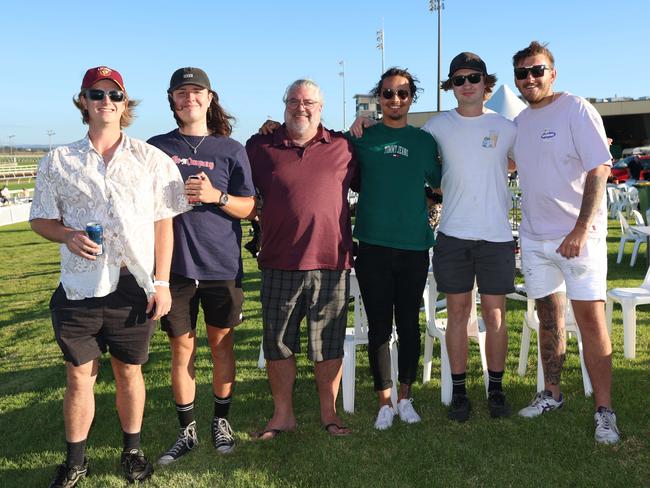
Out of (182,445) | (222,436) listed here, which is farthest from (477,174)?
(182,445)

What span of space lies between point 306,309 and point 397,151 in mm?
1149

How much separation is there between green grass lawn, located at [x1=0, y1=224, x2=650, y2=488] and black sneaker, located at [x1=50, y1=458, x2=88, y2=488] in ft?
0.25

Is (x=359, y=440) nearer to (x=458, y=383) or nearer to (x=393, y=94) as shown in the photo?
(x=458, y=383)

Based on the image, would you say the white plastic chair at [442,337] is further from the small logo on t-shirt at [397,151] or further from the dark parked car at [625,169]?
the dark parked car at [625,169]

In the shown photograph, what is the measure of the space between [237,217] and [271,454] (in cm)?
146

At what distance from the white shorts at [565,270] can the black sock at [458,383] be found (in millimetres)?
725

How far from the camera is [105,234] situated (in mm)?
2672

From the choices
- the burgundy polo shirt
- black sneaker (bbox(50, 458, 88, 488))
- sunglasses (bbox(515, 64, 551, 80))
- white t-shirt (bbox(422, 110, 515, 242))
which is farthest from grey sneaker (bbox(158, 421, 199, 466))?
sunglasses (bbox(515, 64, 551, 80))

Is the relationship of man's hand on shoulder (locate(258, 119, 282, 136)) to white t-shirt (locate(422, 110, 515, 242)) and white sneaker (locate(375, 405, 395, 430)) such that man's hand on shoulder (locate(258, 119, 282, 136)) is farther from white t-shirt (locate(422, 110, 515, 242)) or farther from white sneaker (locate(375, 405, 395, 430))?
white sneaker (locate(375, 405, 395, 430))

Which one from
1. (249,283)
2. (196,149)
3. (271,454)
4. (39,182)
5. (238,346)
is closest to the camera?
(39,182)

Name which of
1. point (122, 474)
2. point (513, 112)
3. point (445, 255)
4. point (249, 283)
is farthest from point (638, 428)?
point (513, 112)

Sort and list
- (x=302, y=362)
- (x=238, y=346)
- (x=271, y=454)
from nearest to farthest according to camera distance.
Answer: (x=271, y=454) < (x=302, y=362) < (x=238, y=346)

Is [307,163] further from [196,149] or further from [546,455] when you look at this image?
[546,455]

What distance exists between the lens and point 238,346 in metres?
5.66
